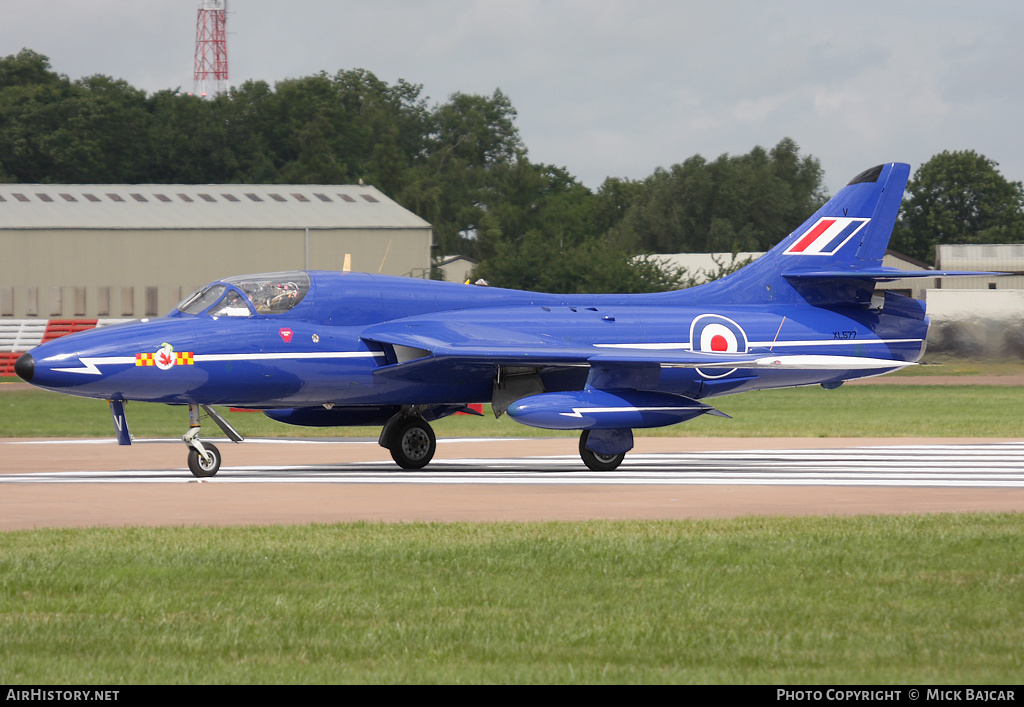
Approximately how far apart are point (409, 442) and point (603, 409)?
3182 mm

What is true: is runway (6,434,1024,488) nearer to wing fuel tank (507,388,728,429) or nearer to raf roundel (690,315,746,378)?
wing fuel tank (507,388,728,429)

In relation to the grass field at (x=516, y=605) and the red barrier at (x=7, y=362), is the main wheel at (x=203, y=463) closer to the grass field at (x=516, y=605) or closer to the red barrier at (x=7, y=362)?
the grass field at (x=516, y=605)

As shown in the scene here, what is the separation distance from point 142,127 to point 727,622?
9051 cm

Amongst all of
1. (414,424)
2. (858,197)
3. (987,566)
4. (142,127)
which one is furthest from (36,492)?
(142,127)

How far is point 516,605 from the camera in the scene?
27.9 ft

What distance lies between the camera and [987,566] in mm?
9609

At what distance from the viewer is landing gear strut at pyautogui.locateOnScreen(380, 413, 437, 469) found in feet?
63.8

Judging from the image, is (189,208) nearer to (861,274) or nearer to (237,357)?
(861,274)

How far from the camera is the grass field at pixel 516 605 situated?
6992 millimetres

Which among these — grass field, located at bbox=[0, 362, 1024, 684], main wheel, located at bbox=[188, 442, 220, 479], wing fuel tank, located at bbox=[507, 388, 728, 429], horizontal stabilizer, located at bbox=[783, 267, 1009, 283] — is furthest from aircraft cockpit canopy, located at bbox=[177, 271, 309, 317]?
horizontal stabilizer, located at bbox=[783, 267, 1009, 283]

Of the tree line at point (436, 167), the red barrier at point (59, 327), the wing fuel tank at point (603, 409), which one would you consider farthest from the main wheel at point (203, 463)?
the tree line at point (436, 167)
